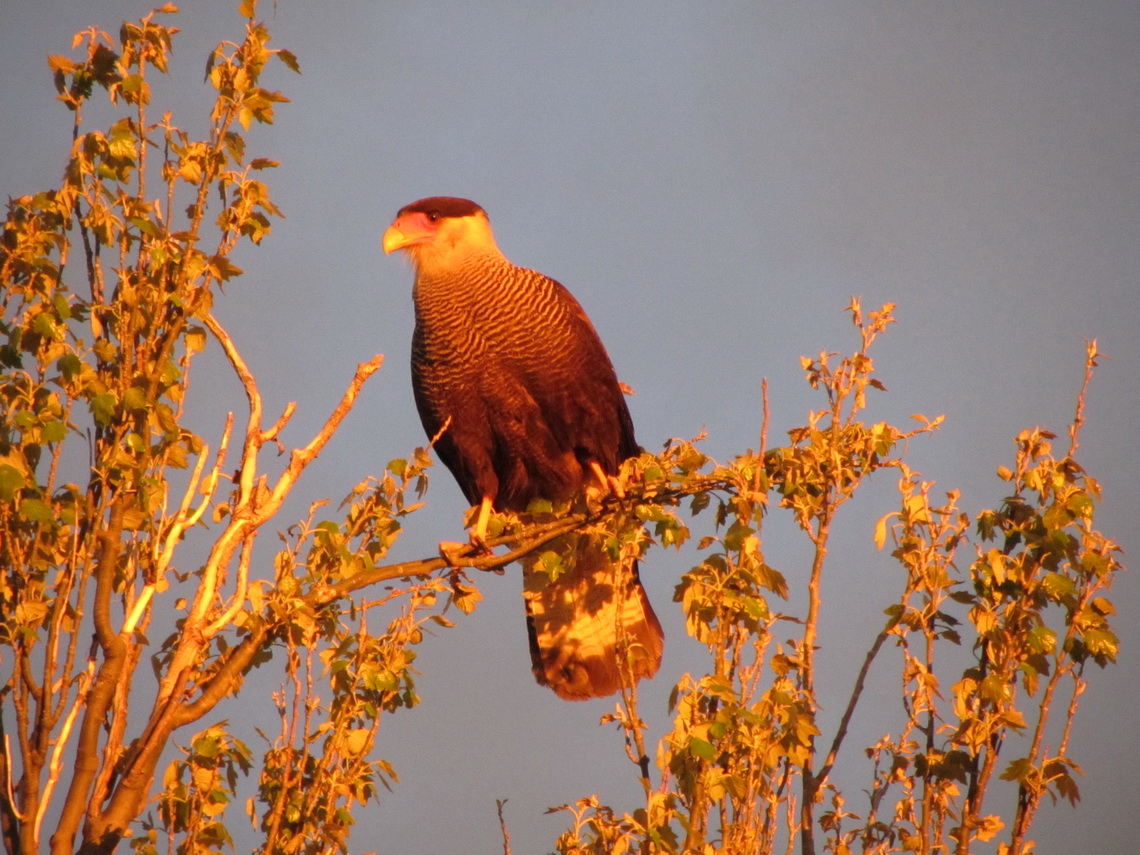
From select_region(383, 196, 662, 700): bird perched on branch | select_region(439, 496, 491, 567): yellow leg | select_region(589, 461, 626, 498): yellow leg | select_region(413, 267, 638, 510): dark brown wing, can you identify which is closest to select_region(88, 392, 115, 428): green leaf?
select_region(439, 496, 491, 567): yellow leg

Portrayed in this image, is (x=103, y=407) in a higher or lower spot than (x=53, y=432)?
higher

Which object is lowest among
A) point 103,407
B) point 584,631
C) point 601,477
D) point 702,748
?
point 702,748

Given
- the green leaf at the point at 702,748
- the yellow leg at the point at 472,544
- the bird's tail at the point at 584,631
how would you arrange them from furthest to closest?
the bird's tail at the point at 584,631 → the yellow leg at the point at 472,544 → the green leaf at the point at 702,748

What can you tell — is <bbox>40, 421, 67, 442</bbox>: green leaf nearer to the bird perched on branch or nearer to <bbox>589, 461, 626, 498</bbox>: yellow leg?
the bird perched on branch

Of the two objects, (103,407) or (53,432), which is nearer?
(53,432)

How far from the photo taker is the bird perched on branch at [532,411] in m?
5.20

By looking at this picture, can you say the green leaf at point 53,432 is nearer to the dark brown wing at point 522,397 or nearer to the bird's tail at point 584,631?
the dark brown wing at point 522,397

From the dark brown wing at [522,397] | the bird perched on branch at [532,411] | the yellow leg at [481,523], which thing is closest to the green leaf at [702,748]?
the yellow leg at [481,523]

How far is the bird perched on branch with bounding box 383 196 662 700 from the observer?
520 cm

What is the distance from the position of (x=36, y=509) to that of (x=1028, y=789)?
2.55 m

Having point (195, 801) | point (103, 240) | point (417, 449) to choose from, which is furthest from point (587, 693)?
point (103, 240)

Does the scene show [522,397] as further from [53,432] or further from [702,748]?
[702,748]

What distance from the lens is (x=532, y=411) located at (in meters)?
5.19


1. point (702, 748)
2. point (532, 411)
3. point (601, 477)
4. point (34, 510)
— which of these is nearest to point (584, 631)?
point (601, 477)
